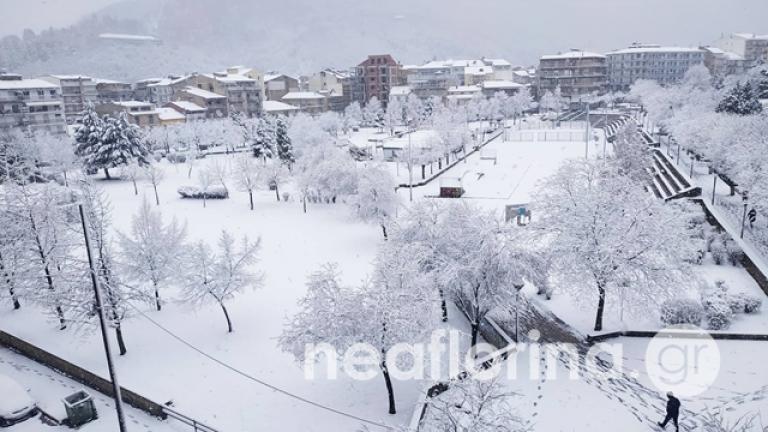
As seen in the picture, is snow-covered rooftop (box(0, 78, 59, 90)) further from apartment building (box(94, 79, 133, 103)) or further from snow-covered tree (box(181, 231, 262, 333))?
snow-covered tree (box(181, 231, 262, 333))

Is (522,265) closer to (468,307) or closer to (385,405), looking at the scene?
(468,307)

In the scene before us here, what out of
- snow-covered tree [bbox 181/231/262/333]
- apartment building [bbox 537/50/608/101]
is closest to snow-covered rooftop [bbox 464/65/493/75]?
apartment building [bbox 537/50/608/101]

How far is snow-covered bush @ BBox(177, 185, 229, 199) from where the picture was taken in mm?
45425

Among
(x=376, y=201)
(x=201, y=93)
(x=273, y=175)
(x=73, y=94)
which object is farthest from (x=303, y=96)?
(x=376, y=201)

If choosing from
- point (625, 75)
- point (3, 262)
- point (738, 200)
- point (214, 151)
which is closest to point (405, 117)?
point (214, 151)

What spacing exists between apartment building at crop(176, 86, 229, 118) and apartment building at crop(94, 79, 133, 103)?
19.4 m

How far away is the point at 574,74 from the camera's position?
4769 inches

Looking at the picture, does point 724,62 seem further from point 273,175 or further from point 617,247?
point 617,247

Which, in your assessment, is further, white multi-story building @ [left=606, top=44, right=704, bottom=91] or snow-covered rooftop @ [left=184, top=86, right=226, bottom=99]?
white multi-story building @ [left=606, top=44, right=704, bottom=91]

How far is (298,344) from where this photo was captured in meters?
15.1

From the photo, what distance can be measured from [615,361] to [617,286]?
2.50 metres

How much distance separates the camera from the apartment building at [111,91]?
108m

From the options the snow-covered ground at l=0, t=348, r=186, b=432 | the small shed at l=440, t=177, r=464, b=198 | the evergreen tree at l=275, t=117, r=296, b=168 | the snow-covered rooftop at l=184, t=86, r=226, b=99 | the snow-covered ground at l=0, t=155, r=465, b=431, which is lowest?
the snow-covered ground at l=0, t=348, r=186, b=432

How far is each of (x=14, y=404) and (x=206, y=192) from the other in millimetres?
30293
